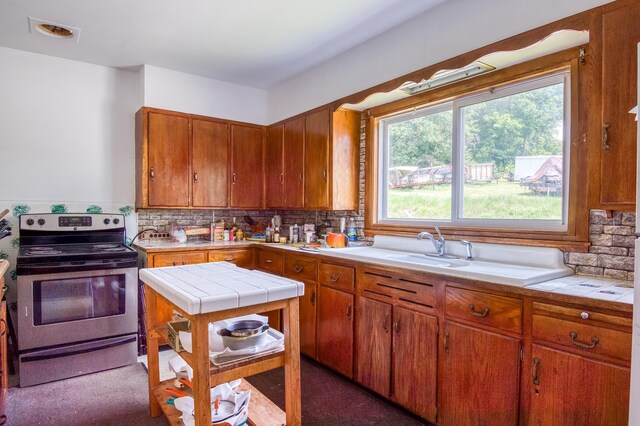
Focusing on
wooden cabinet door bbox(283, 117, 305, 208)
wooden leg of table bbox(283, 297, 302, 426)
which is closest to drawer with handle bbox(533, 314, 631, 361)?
wooden leg of table bbox(283, 297, 302, 426)

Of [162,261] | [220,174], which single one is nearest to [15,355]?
[162,261]

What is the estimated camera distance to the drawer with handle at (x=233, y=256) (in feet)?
10.7

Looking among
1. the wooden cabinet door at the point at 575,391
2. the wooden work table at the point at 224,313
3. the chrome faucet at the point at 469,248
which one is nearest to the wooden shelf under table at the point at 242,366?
the wooden work table at the point at 224,313

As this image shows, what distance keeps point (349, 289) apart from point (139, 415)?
4.81 ft

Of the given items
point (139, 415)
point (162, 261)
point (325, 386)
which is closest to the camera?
point (139, 415)

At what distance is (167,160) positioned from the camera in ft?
11.1

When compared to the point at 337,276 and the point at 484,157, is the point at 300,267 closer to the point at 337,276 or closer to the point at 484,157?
the point at 337,276

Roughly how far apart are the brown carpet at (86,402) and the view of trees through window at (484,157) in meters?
2.25

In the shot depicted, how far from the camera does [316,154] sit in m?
3.25

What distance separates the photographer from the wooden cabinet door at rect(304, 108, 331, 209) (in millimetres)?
3131

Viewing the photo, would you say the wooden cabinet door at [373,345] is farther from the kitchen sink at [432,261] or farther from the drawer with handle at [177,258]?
the drawer with handle at [177,258]

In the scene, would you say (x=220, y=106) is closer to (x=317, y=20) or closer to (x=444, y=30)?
(x=317, y=20)

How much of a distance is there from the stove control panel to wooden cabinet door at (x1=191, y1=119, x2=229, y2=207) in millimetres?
709

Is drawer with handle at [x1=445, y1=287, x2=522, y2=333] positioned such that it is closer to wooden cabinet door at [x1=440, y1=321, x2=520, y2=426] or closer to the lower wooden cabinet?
wooden cabinet door at [x1=440, y1=321, x2=520, y2=426]
